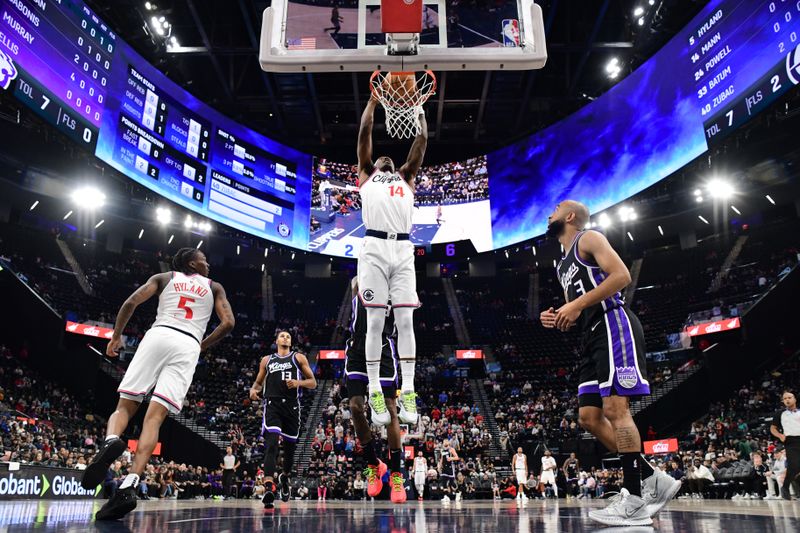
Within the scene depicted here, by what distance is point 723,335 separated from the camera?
69.7 ft

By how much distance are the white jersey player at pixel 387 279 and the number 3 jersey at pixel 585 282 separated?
145 cm

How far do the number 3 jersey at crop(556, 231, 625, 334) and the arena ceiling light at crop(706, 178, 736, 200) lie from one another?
2391 centimetres

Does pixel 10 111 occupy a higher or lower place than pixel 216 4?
lower

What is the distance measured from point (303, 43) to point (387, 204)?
87.9 inches

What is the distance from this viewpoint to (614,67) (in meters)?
25.3

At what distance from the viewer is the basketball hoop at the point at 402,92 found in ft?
21.1

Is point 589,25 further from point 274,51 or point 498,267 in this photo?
point 274,51

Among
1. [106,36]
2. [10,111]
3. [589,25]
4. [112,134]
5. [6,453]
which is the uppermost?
[589,25]

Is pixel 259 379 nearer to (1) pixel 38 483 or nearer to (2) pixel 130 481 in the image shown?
(2) pixel 130 481

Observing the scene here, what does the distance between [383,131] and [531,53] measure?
75.3 feet

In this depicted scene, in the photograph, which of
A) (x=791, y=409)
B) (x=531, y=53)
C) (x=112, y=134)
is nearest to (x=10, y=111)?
(x=112, y=134)

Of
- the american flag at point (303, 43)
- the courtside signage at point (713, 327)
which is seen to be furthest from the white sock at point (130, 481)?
the courtside signage at point (713, 327)

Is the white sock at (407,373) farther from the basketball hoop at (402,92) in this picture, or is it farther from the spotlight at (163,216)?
the spotlight at (163,216)

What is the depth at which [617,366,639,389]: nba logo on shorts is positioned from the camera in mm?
3596
